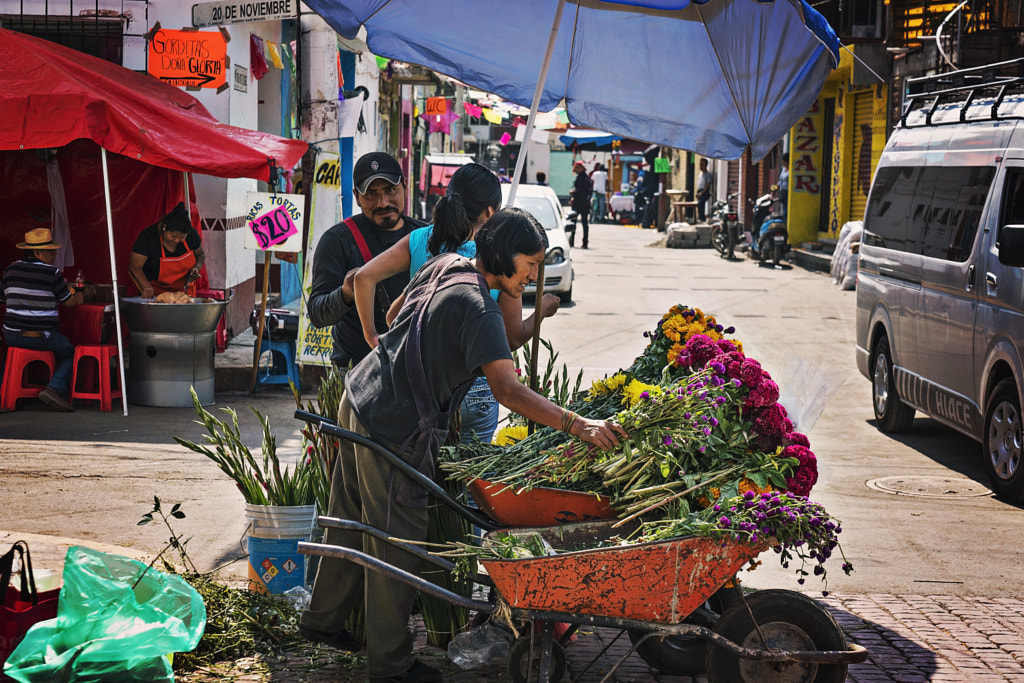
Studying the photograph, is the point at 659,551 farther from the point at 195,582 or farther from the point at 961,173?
the point at 961,173

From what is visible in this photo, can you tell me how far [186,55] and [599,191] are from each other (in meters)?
29.7

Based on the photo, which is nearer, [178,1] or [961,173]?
[961,173]

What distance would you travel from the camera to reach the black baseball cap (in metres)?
5.08

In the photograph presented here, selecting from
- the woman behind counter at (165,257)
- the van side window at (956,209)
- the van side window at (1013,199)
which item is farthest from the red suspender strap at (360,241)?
the woman behind counter at (165,257)

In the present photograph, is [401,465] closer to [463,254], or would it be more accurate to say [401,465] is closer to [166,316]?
[463,254]

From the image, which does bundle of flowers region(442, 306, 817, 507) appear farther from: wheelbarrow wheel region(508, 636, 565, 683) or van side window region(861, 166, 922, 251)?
van side window region(861, 166, 922, 251)

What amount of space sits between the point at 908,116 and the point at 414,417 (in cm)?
681

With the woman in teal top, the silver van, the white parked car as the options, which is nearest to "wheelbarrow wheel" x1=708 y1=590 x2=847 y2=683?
the woman in teal top

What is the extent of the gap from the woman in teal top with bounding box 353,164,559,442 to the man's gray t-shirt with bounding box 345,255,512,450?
280mm

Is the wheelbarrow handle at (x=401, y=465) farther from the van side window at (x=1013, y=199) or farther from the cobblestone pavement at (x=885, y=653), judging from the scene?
the van side window at (x=1013, y=199)

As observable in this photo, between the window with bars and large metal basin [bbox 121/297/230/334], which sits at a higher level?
the window with bars

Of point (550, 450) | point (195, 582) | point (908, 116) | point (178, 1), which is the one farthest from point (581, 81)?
point (178, 1)

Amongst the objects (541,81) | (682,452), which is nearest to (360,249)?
(541,81)

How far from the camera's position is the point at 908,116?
9250 mm
